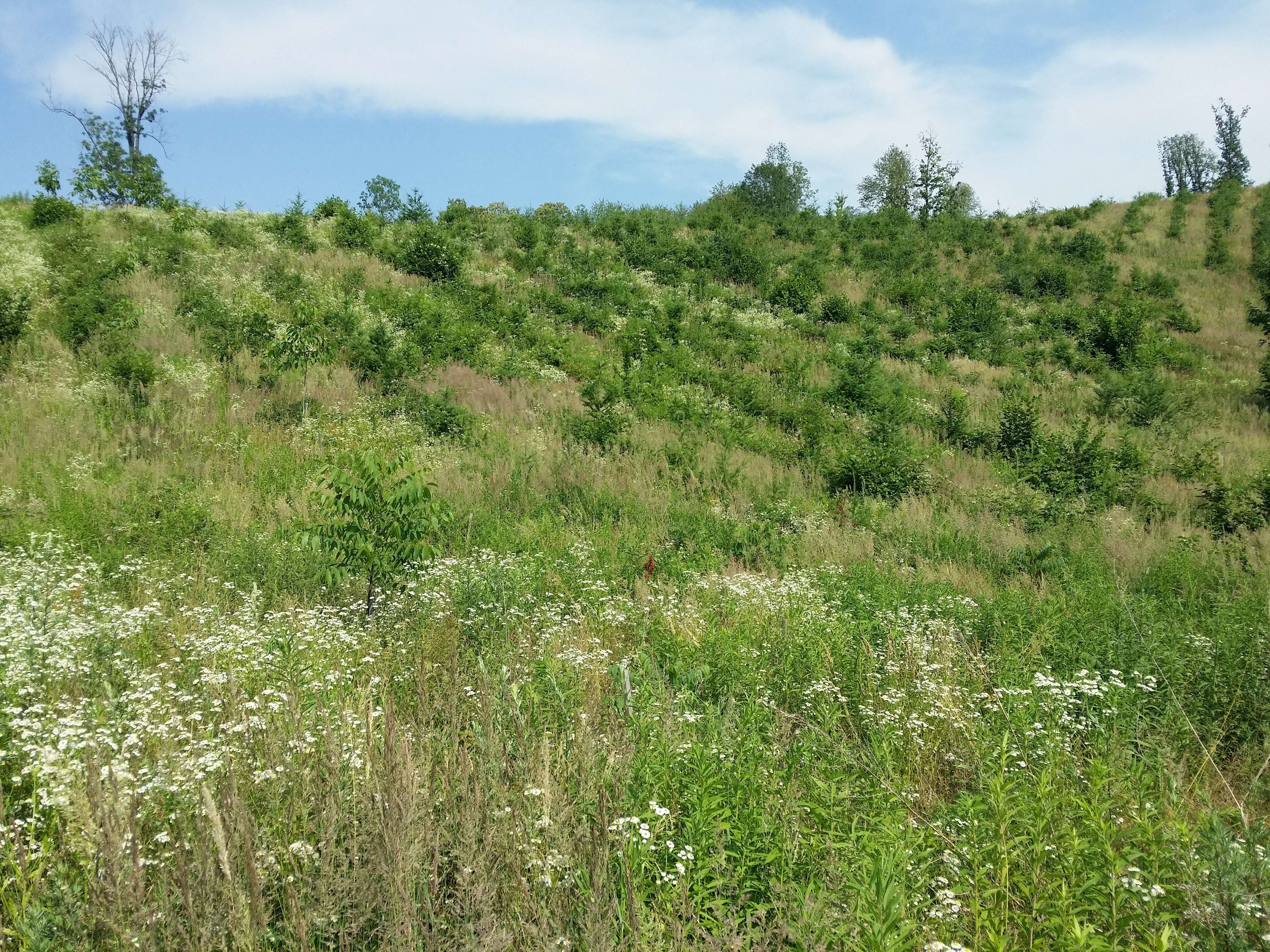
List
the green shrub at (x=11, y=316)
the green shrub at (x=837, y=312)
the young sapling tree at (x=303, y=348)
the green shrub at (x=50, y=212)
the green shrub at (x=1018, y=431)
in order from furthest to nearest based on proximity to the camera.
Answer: the green shrub at (x=837, y=312), the green shrub at (x=50, y=212), the green shrub at (x=1018, y=431), the green shrub at (x=11, y=316), the young sapling tree at (x=303, y=348)

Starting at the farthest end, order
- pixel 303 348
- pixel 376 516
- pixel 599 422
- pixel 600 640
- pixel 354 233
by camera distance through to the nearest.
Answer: pixel 354 233 < pixel 599 422 < pixel 303 348 < pixel 376 516 < pixel 600 640

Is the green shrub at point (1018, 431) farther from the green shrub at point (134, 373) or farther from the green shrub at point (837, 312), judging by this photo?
the green shrub at point (134, 373)

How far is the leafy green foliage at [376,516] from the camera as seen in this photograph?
6844mm

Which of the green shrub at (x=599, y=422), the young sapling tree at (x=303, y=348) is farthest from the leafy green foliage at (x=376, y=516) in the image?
the young sapling tree at (x=303, y=348)

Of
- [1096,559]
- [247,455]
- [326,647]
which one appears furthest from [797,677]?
[247,455]

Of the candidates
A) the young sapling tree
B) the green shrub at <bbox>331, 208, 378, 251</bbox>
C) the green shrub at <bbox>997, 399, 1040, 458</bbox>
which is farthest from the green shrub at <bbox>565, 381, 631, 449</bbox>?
the green shrub at <bbox>331, 208, 378, 251</bbox>

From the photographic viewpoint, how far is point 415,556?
7.01 meters

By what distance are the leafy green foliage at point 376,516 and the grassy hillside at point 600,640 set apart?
1.13ft

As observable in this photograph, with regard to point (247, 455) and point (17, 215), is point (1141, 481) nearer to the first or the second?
point (247, 455)

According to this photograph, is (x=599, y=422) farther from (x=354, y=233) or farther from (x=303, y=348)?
(x=354, y=233)

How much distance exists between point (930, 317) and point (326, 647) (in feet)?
79.8

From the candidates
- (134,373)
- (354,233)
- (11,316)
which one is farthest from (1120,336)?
(11,316)

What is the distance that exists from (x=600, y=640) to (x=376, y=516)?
277cm

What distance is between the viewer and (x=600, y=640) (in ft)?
19.3
